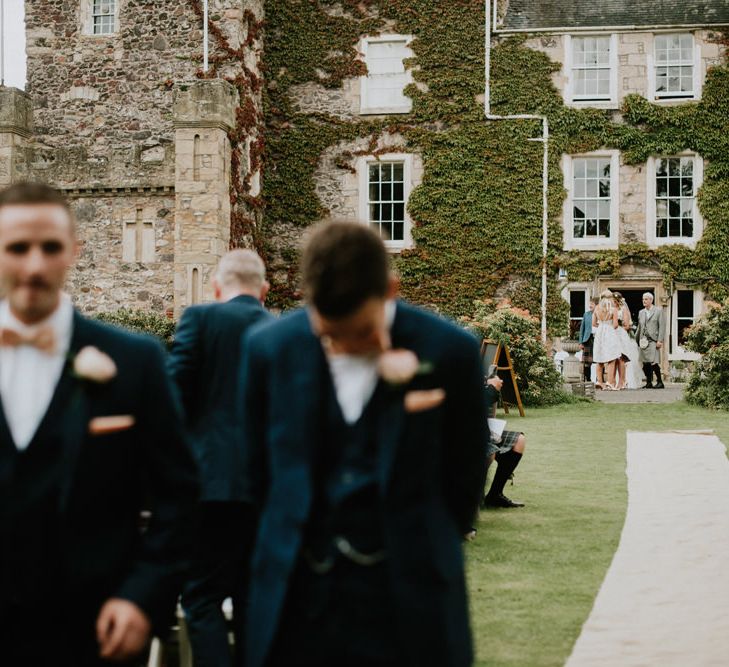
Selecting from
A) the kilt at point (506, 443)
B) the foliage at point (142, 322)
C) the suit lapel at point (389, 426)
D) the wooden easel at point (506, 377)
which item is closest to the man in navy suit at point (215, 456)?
the suit lapel at point (389, 426)

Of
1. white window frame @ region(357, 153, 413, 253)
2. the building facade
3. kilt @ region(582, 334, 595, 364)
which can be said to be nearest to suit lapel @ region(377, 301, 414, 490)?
kilt @ region(582, 334, 595, 364)

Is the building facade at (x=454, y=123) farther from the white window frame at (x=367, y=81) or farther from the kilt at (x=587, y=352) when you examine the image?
the kilt at (x=587, y=352)

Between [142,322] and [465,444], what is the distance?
1692cm

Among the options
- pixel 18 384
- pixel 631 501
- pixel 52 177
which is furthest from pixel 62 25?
pixel 18 384

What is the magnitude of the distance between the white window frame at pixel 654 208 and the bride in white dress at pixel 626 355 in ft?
11.9

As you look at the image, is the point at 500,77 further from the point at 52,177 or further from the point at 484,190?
the point at 52,177

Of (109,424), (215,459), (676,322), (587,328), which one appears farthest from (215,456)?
(676,322)

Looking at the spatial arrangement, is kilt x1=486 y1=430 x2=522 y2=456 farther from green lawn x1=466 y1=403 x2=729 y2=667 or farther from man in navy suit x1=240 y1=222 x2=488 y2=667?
man in navy suit x1=240 y1=222 x2=488 y2=667

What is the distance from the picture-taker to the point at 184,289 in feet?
66.7

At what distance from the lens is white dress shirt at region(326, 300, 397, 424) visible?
2395 mm

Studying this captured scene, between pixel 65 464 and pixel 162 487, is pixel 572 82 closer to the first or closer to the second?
pixel 162 487

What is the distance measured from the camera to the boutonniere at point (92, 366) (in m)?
2.38

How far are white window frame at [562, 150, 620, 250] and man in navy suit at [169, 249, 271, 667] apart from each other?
852 inches

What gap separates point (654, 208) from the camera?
25281 millimetres
